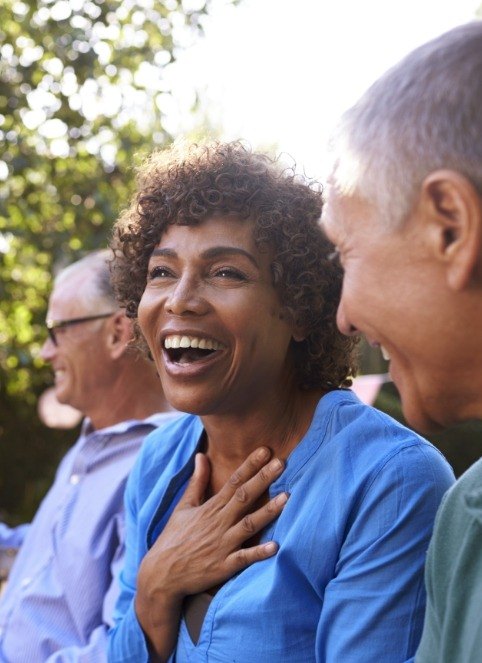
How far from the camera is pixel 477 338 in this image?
4.50 feet

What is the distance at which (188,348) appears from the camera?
2.31 metres

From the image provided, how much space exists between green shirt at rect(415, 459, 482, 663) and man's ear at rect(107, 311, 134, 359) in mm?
2408

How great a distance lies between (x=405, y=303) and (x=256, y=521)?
87cm

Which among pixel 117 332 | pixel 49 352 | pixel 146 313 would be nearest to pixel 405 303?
pixel 146 313

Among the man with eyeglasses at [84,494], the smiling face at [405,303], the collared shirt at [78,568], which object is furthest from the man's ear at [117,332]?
the smiling face at [405,303]

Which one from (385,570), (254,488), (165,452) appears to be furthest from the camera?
(165,452)

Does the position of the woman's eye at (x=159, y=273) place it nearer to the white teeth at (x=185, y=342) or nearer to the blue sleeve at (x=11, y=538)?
the white teeth at (x=185, y=342)

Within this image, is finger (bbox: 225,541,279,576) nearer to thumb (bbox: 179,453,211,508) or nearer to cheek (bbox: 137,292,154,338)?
thumb (bbox: 179,453,211,508)

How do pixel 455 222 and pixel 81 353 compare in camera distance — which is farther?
pixel 81 353

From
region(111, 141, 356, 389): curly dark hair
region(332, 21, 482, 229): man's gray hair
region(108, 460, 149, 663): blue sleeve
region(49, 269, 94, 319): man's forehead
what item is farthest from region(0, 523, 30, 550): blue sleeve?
region(332, 21, 482, 229): man's gray hair

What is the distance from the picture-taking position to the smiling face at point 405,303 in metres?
1.37

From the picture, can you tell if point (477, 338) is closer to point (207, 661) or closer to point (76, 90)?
point (207, 661)

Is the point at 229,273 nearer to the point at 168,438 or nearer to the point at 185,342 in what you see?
the point at 185,342

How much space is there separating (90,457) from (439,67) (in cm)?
245
